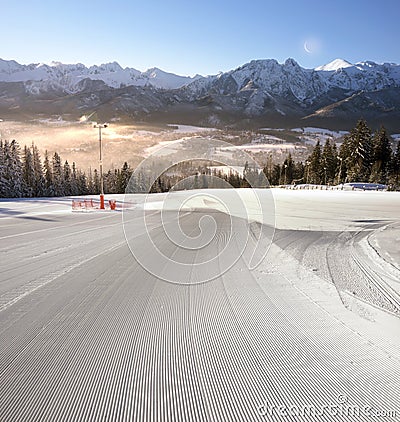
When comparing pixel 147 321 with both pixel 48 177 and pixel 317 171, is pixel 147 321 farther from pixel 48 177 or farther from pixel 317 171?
pixel 317 171

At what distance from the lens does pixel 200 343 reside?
248cm

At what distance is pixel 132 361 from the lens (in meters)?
2.21

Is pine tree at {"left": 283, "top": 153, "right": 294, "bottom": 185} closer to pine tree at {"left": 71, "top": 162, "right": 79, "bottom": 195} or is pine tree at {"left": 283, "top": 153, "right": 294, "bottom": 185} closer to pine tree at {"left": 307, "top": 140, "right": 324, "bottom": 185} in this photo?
pine tree at {"left": 307, "top": 140, "right": 324, "bottom": 185}

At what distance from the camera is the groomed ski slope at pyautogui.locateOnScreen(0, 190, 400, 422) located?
1.80 metres

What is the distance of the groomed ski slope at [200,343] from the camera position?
→ 180cm

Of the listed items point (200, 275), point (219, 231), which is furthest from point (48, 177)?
point (200, 275)

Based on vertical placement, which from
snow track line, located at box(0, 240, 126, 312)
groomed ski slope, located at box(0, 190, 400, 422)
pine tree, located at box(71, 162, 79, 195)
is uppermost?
pine tree, located at box(71, 162, 79, 195)

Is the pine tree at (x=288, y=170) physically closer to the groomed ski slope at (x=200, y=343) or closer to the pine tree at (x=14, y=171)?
the pine tree at (x=14, y=171)

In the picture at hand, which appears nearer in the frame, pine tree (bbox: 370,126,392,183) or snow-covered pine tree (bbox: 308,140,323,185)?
pine tree (bbox: 370,126,392,183)

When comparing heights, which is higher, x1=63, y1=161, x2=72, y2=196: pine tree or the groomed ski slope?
x1=63, y1=161, x2=72, y2=196: pine tree

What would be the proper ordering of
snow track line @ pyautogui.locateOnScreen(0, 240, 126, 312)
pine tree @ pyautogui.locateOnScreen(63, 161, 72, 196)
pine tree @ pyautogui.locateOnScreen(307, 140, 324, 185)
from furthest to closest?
1. pine tree @ pyautogui.locateOnScreen(307, 140, 324, 185)
2. pine tree @ pyautogui.locateOnScreen(63, 161, 72, 196)
3. snow track line @ pyautogui.locateOnScreen(0, 240, 126, 312)

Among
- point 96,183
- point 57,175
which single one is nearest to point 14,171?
point 57,175

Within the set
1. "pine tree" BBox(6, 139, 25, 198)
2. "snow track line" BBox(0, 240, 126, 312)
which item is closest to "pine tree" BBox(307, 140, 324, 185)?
"pine tree" BBox(6, 139, 25, 198)

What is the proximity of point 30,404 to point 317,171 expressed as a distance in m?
60.6
